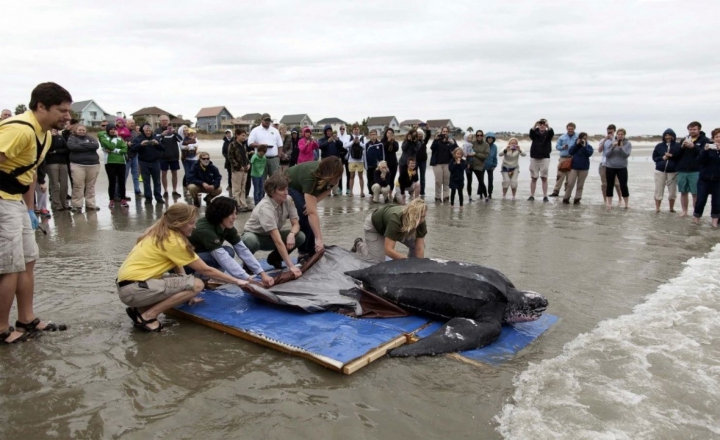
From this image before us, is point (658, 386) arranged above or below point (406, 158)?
below

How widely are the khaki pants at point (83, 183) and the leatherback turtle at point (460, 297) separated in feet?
25.0

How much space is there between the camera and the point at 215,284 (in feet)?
16.5

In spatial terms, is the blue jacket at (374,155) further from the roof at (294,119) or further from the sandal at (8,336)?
the roof at (294,119)

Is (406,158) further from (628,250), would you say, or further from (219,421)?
(219,421)

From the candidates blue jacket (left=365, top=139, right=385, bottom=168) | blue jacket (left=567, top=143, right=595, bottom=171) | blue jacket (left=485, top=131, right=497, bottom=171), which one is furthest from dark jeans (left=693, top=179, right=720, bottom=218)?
blue jacket (left=365, top=139, right=385, bottom=168)

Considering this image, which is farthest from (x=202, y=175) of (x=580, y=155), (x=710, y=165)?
(x=710, y=165)

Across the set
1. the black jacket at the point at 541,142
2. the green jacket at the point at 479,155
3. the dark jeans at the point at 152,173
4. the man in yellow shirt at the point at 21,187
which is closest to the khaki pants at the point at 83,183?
the dark jeans at the point at 152,173

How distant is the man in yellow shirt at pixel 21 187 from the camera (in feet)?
11.1

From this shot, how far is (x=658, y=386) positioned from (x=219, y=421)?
2883 millimetres

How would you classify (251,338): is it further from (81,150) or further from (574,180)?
(574,180)

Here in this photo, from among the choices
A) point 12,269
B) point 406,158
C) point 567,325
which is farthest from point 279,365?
point 406,158

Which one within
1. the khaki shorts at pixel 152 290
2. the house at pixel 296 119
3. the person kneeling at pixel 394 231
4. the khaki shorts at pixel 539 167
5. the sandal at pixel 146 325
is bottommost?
the sandal at pixel 146 325

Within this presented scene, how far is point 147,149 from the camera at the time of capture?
34.7ft

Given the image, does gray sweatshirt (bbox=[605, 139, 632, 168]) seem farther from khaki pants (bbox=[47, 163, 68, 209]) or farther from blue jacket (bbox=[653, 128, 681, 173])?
khaki pants (bbox=[47, 163, 68, 209])
